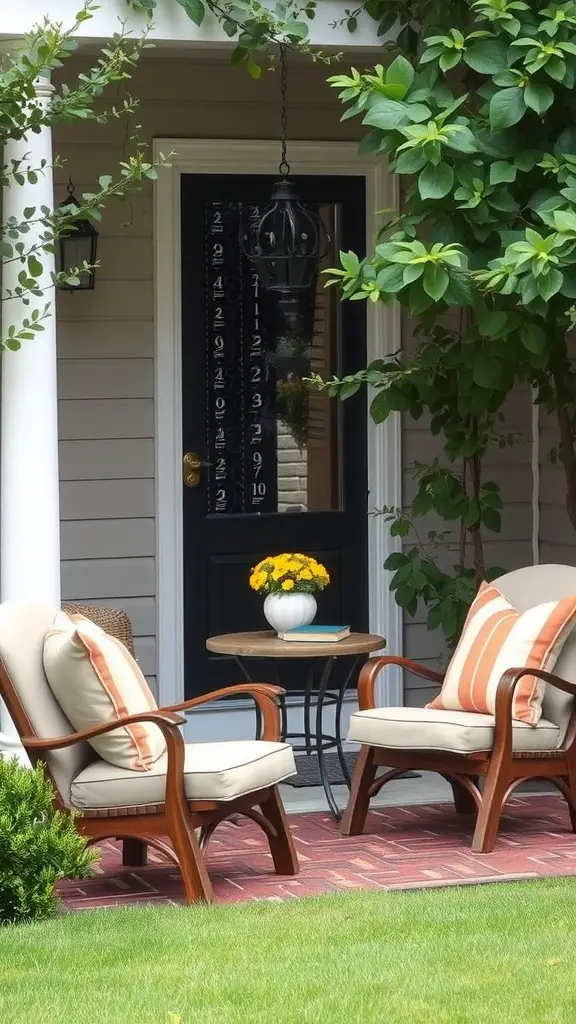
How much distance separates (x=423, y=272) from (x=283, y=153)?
6.72 ft

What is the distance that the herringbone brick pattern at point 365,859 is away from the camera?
4.83 m

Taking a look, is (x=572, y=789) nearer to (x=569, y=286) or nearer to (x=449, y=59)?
(x=569, y=286)

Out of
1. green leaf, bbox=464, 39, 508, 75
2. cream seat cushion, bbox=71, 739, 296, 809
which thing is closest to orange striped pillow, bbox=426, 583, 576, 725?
cream seat cushion, bbox=71, 739, 296, 809

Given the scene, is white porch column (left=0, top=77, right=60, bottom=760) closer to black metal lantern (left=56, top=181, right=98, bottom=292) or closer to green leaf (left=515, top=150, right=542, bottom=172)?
black metal lantern (left=56, top=181, right=98, bottom=292)

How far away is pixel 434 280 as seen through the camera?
17.0 feet

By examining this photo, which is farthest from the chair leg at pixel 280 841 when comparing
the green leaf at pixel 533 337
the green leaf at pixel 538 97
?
the green leaf at pixel 538 97

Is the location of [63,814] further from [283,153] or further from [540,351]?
[283,153]

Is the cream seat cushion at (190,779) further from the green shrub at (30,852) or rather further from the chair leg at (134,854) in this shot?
the chair leg at (134,854)

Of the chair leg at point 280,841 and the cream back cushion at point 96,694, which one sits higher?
the cream back cushion at point 96,694

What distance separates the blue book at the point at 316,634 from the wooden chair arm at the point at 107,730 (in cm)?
125

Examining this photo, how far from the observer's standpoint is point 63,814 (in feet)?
Result: 15.3

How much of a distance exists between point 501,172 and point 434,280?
529mm

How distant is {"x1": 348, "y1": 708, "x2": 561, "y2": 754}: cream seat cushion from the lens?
17.3ft

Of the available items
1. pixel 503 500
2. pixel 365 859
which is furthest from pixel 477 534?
pixel 365 859
